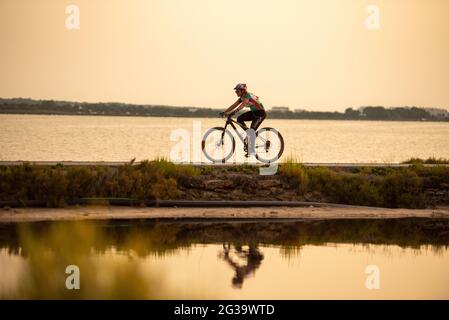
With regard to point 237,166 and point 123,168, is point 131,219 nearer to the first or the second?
point 123,168

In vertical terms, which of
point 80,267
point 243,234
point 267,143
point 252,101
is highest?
point 252,101

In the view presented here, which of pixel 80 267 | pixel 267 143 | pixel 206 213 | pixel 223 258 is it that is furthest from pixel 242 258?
pixel 267 143

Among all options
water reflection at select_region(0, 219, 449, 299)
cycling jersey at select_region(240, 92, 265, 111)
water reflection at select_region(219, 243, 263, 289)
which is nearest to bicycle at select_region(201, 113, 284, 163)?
cycling jersey at select_region(240, 92, 265, 111)

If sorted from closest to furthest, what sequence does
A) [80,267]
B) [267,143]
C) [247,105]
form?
[80,267] → [247,105] → [267,143]

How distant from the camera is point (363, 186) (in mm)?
25094

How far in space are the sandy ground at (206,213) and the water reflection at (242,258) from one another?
148 inches

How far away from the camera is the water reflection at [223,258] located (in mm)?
14992

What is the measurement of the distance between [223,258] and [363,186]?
841 cm

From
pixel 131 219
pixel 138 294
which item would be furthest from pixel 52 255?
pixel 131 219

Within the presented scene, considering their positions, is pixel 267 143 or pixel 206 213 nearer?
pixel 206 213

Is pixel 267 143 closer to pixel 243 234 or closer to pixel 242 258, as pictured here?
pixel 243 234

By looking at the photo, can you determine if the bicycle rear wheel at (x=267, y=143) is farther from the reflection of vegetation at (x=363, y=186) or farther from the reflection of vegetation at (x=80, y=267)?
the reflection of vegetation at (x=80, y=267)
